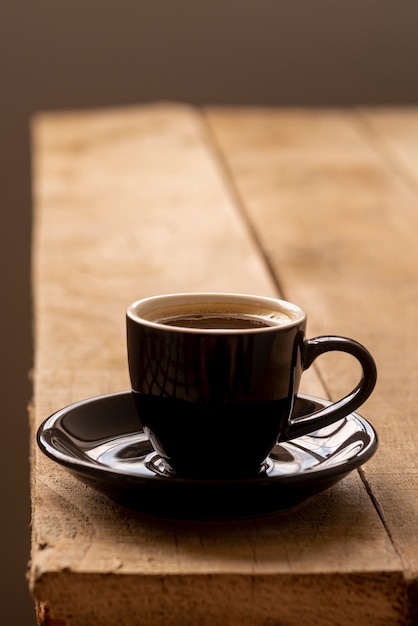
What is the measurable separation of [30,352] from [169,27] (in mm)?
1041

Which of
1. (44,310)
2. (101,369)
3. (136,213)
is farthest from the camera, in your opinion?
(136,213)

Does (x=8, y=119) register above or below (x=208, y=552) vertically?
below

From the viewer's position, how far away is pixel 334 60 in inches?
117

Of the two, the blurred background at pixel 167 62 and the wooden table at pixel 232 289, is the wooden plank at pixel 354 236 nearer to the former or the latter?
the wooden table at pixel 232 289

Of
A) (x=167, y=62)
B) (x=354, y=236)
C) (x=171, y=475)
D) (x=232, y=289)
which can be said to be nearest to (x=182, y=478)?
(x=171, y=475)

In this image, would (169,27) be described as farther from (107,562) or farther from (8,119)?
(107,562)

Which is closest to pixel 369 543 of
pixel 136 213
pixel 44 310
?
pixel 44 310

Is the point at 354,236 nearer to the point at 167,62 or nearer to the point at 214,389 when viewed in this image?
the point at 214,389

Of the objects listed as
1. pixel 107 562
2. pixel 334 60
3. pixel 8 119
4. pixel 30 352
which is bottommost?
pixel 30 352

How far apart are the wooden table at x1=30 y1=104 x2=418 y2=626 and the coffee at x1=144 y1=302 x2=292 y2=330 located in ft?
0.34

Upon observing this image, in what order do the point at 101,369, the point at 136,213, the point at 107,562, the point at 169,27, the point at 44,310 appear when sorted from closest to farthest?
the point at 107,562 → the point at 101,369 → the point at 44,310 → the point at 136,213 → the point at 169,27

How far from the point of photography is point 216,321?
576mm

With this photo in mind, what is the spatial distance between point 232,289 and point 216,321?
0.47 meters

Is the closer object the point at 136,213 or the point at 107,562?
the point at 107,562
